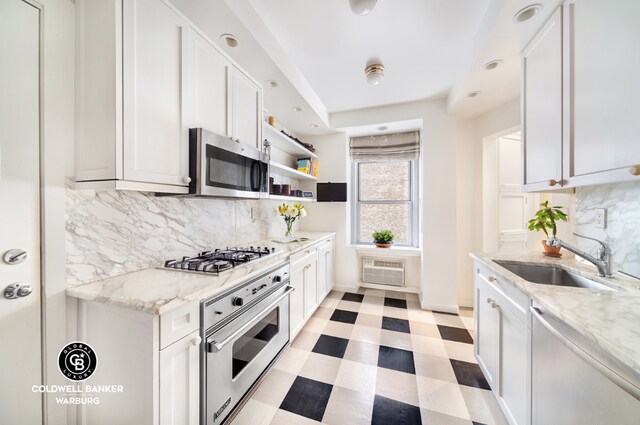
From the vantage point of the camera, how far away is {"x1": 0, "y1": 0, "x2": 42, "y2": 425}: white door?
2.96ft

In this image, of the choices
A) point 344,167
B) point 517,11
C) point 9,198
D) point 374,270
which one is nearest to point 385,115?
point 344,167

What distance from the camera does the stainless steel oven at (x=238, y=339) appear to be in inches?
43.5

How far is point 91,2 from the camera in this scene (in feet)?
3.38

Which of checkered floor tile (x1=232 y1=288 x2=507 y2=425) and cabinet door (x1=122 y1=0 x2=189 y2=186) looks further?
checkered floor tile (x1=232 y1=288 x2=507 y2=425)

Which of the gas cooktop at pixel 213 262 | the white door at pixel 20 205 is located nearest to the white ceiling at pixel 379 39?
the white door at pixel 20 205

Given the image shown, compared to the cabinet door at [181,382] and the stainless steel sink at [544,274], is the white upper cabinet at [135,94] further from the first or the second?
the stainless steel sink at [544,274]

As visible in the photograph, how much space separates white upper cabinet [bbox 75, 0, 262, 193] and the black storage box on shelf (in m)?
2.30

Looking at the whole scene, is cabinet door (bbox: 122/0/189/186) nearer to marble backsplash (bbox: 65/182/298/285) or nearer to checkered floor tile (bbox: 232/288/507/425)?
marble backsplash (bbox: 65/182/298/285)

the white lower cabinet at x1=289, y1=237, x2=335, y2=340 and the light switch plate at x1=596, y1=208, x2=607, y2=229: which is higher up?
the light switch plate at x1=596, y1=208, x2=607, y2=229

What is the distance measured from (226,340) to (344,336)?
1.43 metres

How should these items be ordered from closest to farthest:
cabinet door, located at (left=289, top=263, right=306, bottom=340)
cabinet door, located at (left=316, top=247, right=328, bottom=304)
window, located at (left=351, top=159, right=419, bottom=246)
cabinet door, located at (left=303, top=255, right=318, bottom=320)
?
1. cabinet door, located at (left=289, top=263, right=306, bottom=340)
2. cabinet door, located at (left=303, top=255, right=318, bottom=320)
3. cabinet door, located at (left=316, top=247, right=328, bottom=304)
4. window, located at (left=351, top=159, right=419, bottom=246)

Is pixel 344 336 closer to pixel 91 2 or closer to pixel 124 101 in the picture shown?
pixel 124 101

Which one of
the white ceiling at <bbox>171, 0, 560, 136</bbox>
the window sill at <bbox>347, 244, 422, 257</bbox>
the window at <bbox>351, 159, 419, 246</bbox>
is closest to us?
the white ceiling at <bbox>171, 0, 560, 136</bbox>

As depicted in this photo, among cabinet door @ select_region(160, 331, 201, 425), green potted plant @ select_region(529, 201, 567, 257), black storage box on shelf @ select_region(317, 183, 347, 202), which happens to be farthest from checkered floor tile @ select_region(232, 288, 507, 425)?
black storage box on shelf @ select_region(317, 183, 347, 202)
